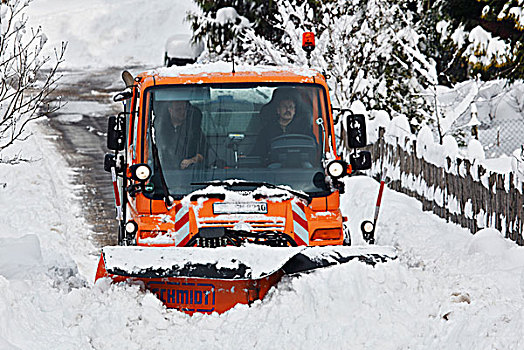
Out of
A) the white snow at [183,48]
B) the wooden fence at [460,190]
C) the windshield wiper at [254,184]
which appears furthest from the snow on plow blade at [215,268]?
the white snow at [183,48]

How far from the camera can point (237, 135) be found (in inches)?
239

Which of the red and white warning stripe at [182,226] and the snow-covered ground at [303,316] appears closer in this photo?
the snow-covered ground at [303,316]

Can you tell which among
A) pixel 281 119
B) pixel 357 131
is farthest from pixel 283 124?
pixel 357 131

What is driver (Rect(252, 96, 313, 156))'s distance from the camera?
6078 mm

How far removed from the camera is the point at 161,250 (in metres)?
4.95

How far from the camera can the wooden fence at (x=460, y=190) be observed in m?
7.98

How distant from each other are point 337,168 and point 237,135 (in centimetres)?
88

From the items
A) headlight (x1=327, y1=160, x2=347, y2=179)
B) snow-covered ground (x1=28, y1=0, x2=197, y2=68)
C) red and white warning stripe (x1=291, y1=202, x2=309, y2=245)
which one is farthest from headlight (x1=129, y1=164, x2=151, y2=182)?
snow-covered ground (x1=28, y1=0, x2=197, y2=68)

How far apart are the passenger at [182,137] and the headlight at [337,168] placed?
1026 millimetres

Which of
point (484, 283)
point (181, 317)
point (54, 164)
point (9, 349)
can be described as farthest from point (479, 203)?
point (54, 164)

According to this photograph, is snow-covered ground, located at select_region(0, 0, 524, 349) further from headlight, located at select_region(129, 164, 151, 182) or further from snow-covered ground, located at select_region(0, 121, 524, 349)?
headlight, located at select_region(129, 164, 151, 182)

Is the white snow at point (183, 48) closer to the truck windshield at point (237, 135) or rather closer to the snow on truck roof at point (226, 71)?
the snow on truck roof at point (226, 71)

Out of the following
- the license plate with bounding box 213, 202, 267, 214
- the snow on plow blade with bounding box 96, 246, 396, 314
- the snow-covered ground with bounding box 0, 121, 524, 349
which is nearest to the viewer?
the snow-covered ground with bounding box 0, 121, 524, 349

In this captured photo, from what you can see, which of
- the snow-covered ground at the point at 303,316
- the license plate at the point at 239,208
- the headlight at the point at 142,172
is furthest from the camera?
the headlight at the point at 142,172
